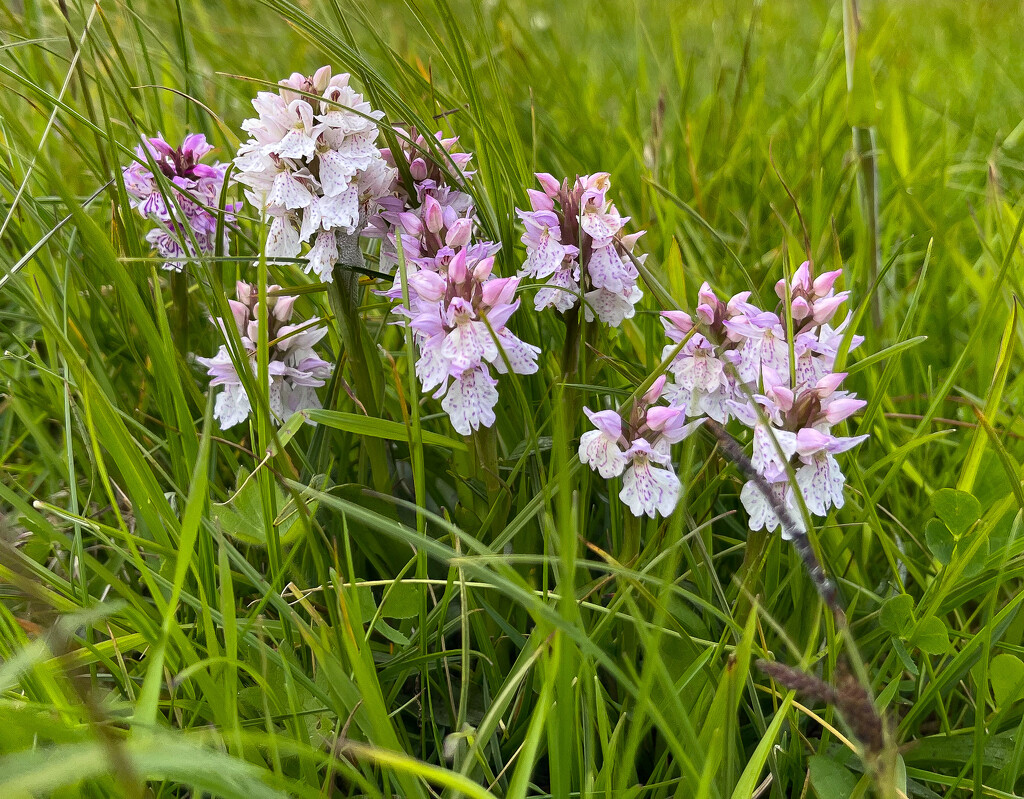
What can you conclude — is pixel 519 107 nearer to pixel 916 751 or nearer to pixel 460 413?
pixel 460 413

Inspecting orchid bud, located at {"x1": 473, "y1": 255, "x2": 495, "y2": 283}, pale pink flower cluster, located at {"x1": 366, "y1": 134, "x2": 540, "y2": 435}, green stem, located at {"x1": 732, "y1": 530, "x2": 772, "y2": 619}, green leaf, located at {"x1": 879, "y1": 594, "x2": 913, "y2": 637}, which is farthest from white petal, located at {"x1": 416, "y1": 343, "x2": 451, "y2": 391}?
green leaf, located at {"x1": 879, "y1": 594, "x2": 913, "y2": 637}

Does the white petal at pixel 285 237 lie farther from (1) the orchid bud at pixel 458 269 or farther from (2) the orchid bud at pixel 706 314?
(2) the orchid bud at pixel 706 314

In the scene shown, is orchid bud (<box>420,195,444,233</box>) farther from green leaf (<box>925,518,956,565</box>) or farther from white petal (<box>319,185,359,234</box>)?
green leaf (<box>925,518,956,565</box>)

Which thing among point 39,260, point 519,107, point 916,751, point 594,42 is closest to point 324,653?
point 916,751

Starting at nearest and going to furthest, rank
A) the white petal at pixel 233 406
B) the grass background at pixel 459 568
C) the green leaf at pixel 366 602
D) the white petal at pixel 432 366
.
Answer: the grass background at pixel 459 568, the white petal at pixel 432 366, the green leaf at pixel 366 602, the white petal at pixel 233 406

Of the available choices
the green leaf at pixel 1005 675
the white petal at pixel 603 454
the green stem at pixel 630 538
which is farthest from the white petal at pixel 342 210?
the green leaf at pixel 1005 675

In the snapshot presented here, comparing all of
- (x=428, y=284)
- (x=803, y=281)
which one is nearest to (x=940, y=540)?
(x=803, y=281)
